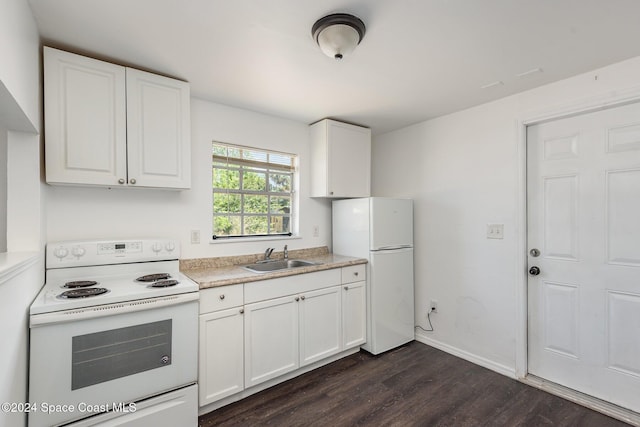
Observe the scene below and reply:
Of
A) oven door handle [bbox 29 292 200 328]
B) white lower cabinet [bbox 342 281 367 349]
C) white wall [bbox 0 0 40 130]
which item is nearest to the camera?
white wall [bbox 0 0 40 130]

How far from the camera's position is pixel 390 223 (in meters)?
2.91

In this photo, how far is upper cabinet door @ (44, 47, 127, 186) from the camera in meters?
1.71

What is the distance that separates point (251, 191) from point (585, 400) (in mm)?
3088

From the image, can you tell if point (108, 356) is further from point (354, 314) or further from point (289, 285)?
point (354, 314)

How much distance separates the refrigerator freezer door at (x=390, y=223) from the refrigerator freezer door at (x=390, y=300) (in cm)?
10

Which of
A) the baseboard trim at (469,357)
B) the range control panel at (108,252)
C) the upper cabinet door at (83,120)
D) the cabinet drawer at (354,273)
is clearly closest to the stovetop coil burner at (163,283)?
the range control panel at (108,252)

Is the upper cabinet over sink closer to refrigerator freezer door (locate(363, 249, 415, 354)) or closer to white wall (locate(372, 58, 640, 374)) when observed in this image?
refrigerator freezer door (locate(363, 249, 415, 354))

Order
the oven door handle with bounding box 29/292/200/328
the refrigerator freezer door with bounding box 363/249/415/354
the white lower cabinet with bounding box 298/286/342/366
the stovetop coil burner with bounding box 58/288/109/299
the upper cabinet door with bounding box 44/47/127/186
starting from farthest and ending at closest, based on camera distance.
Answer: the refrigerator freezer door with bounding box 363/249/415/354, the white lower cabinet with bounding box 298/286/342/366, the upper cabinet door with bounding box 44/47/127/186, the stovetop coil burner with bounding box 58/288/109/299, the oven door handle with bounding box 29/292/200/328

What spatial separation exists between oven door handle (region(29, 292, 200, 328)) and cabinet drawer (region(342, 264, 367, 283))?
1.33m

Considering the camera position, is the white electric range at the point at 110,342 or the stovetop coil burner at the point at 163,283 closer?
the white electric range at the point at 110,342

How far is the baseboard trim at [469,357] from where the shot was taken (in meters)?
2.45

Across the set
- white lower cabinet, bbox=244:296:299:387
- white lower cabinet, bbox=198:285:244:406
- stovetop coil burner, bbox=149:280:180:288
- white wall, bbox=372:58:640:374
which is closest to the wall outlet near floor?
white wall, bbox=372:58:640:374

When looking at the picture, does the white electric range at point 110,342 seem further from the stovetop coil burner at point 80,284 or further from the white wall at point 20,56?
the white wall at point 20,56

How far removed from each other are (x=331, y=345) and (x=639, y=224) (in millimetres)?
2375
